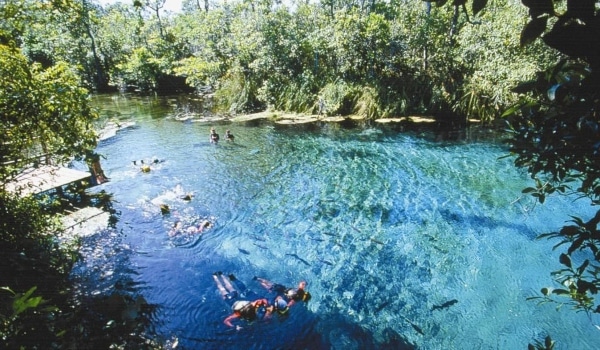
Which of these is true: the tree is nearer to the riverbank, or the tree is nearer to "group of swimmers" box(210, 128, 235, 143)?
"group of swimmers" box(210, 128, 235, 143)

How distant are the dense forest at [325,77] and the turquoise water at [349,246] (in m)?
1.32

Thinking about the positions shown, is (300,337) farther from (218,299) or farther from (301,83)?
(301,83)

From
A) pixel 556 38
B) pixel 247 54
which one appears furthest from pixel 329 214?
pixel 247 54

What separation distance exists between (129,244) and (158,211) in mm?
2071

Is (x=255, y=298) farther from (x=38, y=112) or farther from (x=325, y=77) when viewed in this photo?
(x=325, y=77)

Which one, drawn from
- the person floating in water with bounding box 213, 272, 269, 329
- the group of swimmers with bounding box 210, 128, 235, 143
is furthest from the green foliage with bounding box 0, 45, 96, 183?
the group of swimmers with bounding box 210, 128, 235, 143

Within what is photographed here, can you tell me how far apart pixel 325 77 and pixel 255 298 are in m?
19.3

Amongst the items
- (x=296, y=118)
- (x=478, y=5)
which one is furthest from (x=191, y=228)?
(x=296, y=118)

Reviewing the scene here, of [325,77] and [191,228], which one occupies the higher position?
[325,77]

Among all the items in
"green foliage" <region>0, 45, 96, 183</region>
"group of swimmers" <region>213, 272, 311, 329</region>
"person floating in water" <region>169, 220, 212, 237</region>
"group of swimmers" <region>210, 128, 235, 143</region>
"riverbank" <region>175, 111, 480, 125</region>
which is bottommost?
"group of swimmers" <region>213, 272, 311, 329</region>

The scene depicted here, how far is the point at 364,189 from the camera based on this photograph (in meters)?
12.2

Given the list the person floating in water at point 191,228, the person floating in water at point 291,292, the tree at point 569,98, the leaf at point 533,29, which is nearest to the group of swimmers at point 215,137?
the person floating in water at point 191,228

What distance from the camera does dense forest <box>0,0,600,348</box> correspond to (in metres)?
1.90

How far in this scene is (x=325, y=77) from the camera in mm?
23531
